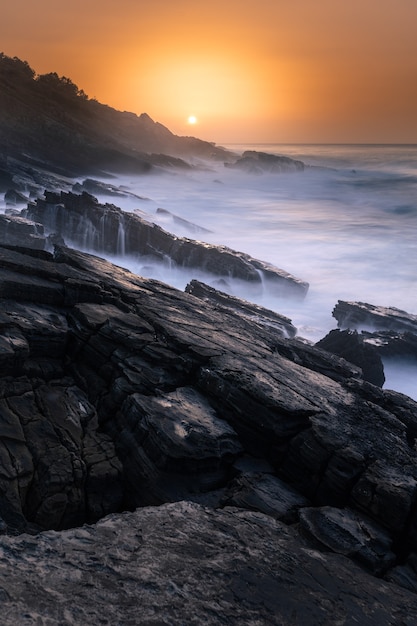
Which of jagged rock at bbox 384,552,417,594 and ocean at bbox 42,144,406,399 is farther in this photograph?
ocean at bbox 42,144,406,399

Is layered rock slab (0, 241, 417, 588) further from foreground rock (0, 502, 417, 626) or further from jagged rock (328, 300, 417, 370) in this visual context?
jagged rock (328, 300, 417, 370)

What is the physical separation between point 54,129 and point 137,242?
51386mm

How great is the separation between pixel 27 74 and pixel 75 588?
106 meters

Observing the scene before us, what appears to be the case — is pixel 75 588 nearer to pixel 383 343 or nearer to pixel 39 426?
pixel 39 426

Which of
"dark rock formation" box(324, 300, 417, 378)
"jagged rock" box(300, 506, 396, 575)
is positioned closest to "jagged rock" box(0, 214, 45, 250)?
"dark rock formation" box(324, 300, 417, 378)

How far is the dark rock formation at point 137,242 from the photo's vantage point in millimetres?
28641

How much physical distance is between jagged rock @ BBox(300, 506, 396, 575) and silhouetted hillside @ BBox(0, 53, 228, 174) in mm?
63029

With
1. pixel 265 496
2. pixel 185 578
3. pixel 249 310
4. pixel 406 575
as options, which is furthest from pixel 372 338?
pixel 185 578

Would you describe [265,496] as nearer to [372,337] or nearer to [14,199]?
[372,337]

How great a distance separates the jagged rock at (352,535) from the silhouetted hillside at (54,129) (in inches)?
2481

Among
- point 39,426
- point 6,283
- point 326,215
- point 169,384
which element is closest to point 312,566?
point 169,384

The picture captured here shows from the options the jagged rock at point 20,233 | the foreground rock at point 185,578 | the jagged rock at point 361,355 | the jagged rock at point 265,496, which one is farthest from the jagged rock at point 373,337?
the jagged rock at point 20,233

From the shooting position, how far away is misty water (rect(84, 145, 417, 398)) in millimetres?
29250

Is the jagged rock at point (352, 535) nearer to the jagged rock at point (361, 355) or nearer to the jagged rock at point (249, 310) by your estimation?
the jagged rock at point (361, 355)
